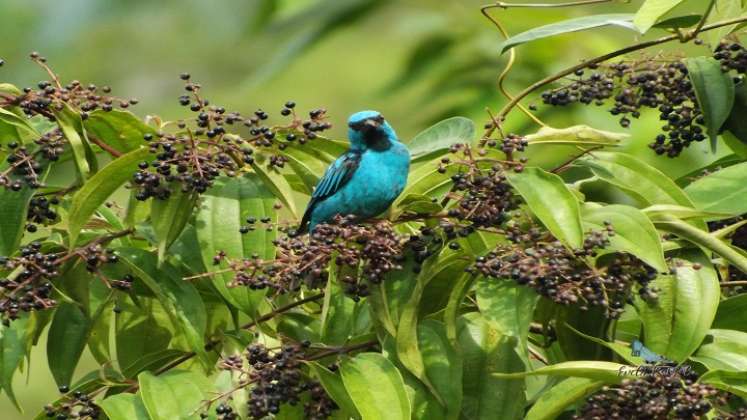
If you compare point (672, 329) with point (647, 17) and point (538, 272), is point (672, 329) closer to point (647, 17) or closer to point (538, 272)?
point (538, 272)

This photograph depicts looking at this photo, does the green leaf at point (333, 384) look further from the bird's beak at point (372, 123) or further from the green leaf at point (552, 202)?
the bird's beak at point (372, 123)

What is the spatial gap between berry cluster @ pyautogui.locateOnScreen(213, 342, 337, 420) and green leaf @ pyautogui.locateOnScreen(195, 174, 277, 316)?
0.12 metres

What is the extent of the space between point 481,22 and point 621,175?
7.68ft

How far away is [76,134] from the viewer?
7.94 feet

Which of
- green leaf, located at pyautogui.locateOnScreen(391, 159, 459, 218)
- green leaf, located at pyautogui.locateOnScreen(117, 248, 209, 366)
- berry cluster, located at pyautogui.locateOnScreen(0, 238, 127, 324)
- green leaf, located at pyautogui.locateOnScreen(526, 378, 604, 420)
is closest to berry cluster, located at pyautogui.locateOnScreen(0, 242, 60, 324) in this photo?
berry cluster, located at pyautogui.locateOnScreen(0, 238, 127, 324)

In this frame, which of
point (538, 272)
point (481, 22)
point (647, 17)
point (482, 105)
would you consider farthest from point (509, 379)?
point (481, 22)

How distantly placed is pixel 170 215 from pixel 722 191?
1.07 meters

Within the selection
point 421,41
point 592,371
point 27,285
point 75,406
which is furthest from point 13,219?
point 421,41

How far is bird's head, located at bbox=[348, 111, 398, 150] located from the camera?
3438 mm

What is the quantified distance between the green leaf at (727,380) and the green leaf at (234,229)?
799mm

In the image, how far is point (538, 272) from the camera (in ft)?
6.66

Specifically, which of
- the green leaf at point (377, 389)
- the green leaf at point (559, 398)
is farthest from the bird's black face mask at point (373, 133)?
the green leaf at point (559, 398)

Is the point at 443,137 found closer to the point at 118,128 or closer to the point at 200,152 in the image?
the point at 200,152

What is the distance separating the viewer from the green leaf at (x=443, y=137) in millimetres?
2580
